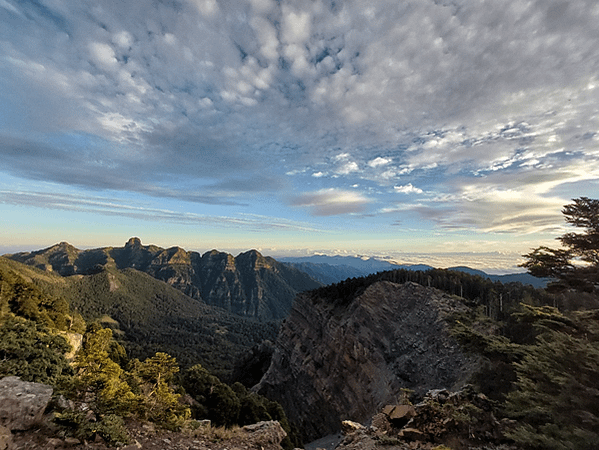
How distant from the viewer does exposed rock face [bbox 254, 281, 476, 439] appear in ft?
142

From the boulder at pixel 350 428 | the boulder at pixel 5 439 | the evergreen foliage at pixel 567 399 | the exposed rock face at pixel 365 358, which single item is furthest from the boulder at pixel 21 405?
the exposed rock face at pixel 365 358

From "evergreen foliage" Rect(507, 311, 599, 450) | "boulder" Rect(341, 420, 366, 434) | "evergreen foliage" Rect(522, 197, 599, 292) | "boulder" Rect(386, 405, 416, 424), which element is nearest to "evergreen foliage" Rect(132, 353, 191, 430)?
"boulder" Rect(341, 420, 366, 434)

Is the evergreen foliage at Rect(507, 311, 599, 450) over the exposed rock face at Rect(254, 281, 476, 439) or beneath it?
over

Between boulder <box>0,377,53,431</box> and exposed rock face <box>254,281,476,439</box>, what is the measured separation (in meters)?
40.9

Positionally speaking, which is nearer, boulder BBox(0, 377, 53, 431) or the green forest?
boulder BBox(0, 377, 53, 431)

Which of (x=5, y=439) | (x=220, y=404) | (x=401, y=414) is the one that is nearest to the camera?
(x=5, y=439)

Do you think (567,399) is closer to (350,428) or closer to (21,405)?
(350,428)

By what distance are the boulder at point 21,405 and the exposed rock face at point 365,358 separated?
40.9m

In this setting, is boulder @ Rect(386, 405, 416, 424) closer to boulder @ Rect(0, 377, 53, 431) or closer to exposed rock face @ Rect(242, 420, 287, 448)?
exposed rock face @ Rect(242, 420, 287, 448)

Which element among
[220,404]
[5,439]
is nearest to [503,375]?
[220,404]

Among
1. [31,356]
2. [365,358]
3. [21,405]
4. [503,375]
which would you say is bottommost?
[365,358]

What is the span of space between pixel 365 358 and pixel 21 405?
53380 millimetres

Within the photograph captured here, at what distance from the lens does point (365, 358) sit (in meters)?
52.6

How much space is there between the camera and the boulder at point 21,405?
888 cm
